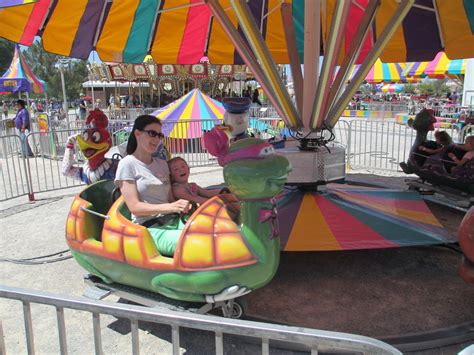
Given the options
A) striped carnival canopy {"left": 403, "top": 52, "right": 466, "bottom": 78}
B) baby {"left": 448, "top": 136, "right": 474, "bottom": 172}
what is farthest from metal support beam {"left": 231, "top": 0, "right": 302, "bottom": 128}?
striped carnival canopy {"left": 403, "top": 52, "right": 466, "bottom": 78}

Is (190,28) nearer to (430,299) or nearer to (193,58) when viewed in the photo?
(193,58)

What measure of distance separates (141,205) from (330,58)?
8.03 feet

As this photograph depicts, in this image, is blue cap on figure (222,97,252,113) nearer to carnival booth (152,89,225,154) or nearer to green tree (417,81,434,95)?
carnival booth (152,89,225,154)

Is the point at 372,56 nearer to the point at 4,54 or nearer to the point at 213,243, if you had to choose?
the point at 213,243

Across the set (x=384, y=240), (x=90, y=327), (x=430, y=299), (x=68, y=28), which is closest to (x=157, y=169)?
(x=90, y=327)

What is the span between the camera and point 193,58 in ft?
22.2

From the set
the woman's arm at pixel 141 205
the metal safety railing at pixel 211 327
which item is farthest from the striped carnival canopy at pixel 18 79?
the metal safety railing at pixel 211 327

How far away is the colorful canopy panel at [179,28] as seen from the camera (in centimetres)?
457

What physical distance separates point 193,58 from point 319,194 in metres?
3.65

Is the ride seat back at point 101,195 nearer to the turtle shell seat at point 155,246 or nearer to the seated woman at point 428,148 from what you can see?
the turtle shell seat at point 155,246

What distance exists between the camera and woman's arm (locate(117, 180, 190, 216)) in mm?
2750

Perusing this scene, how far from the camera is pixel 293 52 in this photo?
4.67 meters

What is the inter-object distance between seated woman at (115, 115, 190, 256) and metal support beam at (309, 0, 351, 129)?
193 cm

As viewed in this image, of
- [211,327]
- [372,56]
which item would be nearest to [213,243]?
Result: [211,327]
